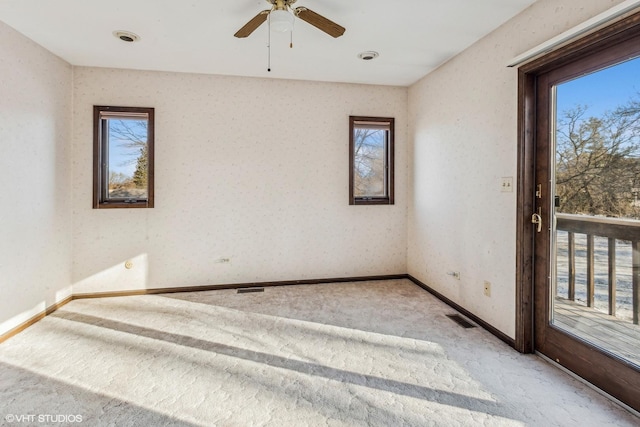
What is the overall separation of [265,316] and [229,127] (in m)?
2.24

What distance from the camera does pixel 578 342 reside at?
2.09 metres

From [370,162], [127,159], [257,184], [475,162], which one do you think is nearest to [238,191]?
[257,184]

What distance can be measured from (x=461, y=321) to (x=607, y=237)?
143 centimetres

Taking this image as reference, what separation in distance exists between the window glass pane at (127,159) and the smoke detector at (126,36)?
102 cm

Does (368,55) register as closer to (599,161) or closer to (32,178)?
(599,161)

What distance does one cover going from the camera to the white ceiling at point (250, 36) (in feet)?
7.91

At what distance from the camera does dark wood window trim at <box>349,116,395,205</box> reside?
4.21m

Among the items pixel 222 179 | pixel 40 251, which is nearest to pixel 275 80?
pixel 222 179

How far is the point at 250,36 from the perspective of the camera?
2.86m

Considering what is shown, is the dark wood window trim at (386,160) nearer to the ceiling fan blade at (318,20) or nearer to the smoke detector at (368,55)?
the smoke detector at (368,55)

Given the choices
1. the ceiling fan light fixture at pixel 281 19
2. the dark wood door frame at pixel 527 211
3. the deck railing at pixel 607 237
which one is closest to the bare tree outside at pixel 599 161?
the deck railing at pixel 607 237

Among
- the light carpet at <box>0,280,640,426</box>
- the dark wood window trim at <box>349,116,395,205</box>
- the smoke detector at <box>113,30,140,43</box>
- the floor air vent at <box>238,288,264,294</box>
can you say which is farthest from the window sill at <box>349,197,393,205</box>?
the smoke detector at <box>113,30,140,43</box>

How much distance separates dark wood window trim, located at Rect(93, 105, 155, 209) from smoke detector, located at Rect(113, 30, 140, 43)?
89 centimetres

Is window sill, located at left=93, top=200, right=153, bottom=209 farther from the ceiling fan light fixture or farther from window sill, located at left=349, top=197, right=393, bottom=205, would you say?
the ceiling fan light fixture
